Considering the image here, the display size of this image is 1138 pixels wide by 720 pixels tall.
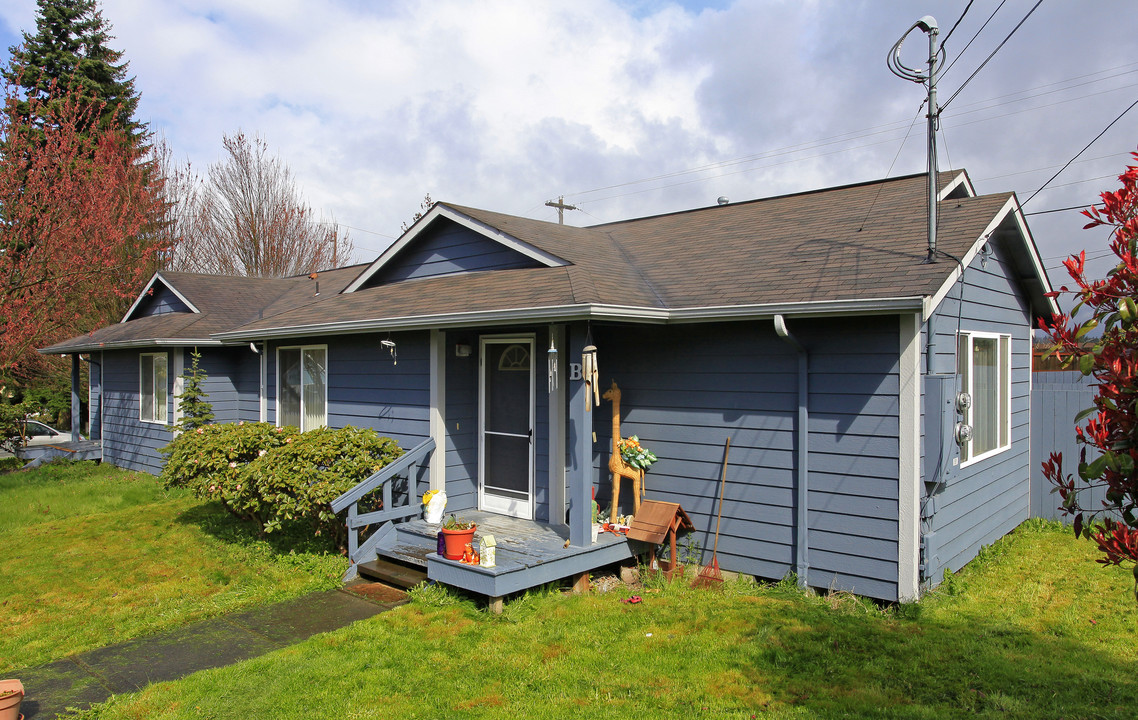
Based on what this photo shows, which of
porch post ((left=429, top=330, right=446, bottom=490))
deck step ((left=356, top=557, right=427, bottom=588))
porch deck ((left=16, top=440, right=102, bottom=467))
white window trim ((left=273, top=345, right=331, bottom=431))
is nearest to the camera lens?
deck step ((left=356, top=557, right=427, bottom=588))

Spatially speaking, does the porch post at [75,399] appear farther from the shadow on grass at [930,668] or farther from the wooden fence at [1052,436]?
the wooden fence at [1052,436]

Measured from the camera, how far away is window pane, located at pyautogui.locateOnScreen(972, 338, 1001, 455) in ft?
24.2

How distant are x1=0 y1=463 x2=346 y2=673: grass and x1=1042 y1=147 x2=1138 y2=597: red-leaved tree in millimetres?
6523

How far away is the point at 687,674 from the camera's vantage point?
189 inches

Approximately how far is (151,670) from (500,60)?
42.0 ft

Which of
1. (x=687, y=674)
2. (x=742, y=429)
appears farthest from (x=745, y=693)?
(x=742, y=429)

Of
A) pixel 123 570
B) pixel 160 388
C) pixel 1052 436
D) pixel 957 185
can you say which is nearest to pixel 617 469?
pixel 957 185

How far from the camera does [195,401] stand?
40.1ft

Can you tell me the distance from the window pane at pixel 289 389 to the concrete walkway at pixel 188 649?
4375 mm

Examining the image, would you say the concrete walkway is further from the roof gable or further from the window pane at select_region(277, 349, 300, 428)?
the window pane at select_region(277, 349, 300, 428)

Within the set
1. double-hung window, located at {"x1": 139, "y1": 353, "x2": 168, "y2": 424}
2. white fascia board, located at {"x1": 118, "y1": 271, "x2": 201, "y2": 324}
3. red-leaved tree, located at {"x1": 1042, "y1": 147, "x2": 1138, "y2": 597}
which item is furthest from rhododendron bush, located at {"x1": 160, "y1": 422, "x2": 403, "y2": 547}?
red-leaved tree, located at {"x1": 1042, "y1": 147, "x2": 1138, "y2": 597}

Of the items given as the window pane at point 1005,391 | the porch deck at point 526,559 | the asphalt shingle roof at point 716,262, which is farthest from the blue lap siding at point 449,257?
the window pane at point 1005,391

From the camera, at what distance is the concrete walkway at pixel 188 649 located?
4.88 m

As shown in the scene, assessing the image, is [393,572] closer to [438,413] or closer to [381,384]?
[438,413]
